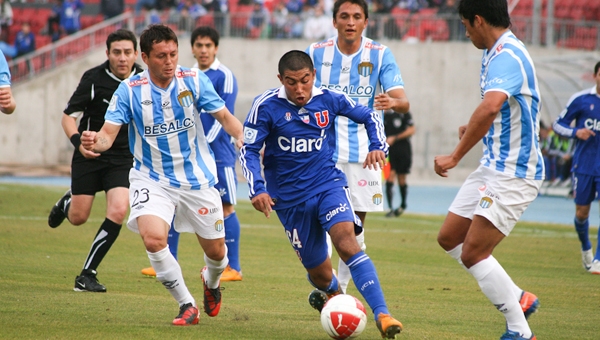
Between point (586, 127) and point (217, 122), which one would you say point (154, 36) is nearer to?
point (217, 122)

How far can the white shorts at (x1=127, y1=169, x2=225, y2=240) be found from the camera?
627 centimetres

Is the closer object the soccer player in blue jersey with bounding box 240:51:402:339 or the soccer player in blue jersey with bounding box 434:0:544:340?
the soccer player in blue jersey with bounding box 434:0:544:340

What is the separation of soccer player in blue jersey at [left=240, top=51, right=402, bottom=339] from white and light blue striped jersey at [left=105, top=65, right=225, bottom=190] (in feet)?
1.91

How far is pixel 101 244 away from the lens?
25.0 feet

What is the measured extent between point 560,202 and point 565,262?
10.7 metres

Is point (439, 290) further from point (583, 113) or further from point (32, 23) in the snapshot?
point (32, 23)

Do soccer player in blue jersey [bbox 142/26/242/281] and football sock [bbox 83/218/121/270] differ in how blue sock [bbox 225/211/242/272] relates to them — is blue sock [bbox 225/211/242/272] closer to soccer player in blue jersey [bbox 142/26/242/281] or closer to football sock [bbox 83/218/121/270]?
soccer player in blue jersey [bbox 142/26/242/281]

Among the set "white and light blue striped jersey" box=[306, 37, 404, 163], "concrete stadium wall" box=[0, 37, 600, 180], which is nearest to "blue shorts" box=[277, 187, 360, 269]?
"white and light blue striped jersey" box=[306, 37, 404, 163]

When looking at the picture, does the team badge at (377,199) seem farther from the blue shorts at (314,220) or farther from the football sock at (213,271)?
the football sock at (213,271)

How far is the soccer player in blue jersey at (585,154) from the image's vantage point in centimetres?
→ 1020

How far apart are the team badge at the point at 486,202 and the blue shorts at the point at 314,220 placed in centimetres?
90

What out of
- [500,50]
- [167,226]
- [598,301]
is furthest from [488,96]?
[598,301]

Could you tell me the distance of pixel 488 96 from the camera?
528 cm

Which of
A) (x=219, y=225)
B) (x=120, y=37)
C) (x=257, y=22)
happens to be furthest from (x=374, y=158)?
(x=257, y=22)
